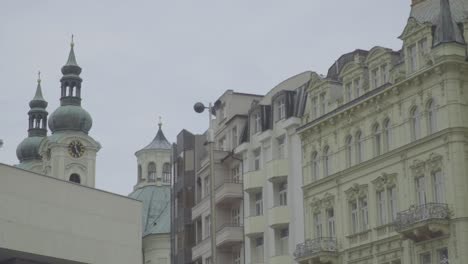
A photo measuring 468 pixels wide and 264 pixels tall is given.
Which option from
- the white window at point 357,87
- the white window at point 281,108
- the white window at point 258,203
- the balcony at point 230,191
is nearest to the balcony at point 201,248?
the balcony at point 230,191

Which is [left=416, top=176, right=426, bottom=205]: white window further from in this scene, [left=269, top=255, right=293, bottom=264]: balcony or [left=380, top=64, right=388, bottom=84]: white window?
[left=269, top=255, right=293, bottom=264]: balcony

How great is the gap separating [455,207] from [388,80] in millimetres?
9184

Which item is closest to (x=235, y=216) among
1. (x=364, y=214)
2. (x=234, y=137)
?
(x=234, y=137)

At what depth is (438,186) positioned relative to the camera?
58500 mm

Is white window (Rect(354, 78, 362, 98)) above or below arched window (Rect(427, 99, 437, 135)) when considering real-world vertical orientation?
above

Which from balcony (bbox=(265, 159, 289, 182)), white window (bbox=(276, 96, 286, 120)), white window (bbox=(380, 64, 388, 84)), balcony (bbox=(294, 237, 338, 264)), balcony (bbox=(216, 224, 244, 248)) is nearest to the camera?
white window (bbox=(380, 64, 388, 84))

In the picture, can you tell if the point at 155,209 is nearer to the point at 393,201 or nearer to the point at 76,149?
the point at 76,149

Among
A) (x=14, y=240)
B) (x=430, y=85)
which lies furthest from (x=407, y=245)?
(x=14, y=240)

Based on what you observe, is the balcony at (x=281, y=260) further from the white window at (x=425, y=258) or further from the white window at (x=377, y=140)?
the white window at (x=425, y=258)

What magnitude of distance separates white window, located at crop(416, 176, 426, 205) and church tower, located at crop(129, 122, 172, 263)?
8087cm

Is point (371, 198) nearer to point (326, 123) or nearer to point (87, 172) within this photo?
point (326, 123)

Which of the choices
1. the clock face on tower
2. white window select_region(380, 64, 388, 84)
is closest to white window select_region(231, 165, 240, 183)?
white window select_region(380, 64, 388, 84)

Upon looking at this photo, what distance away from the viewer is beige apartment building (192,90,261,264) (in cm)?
7844

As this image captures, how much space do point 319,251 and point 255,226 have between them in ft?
29.5
